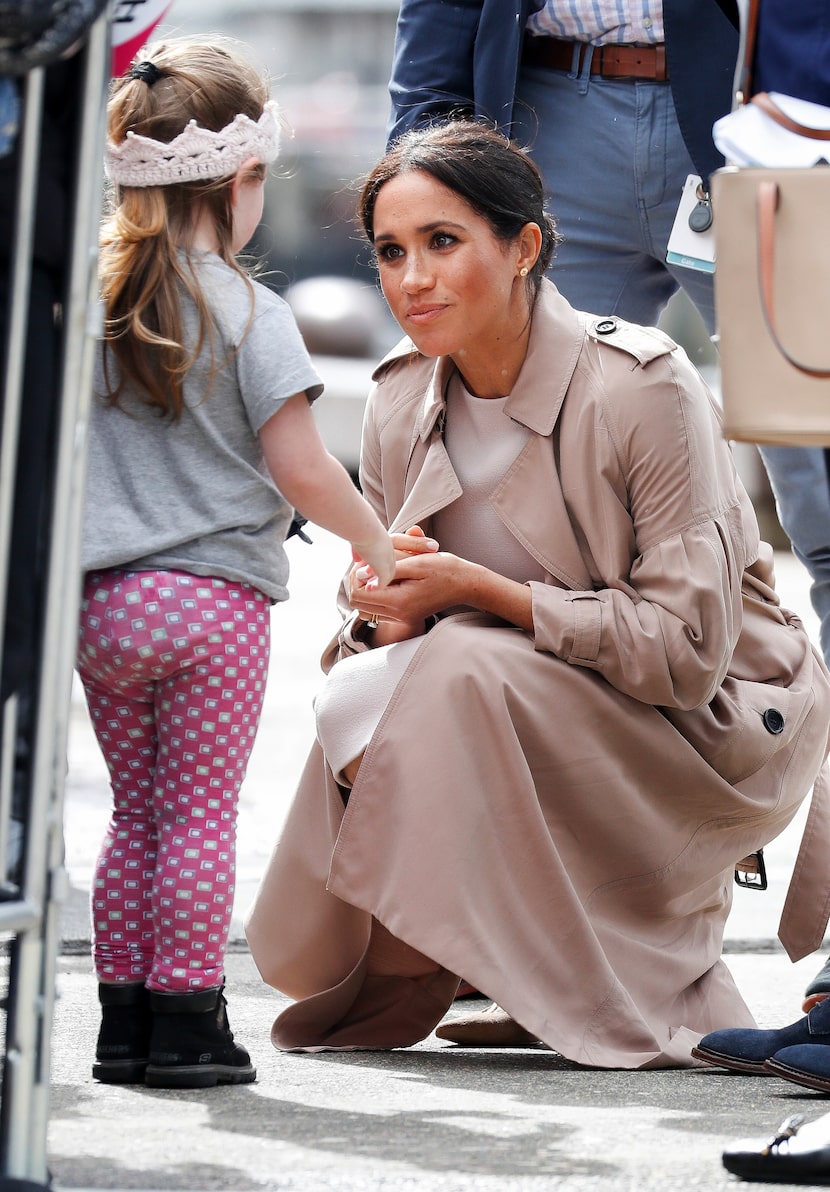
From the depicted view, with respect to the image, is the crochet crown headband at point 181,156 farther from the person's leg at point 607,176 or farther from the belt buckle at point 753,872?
the belt buckle at point 753,872

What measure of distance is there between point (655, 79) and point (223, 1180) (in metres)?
2.09

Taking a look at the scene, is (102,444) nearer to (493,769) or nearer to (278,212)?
(493,769)

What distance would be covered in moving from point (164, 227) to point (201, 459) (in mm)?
303

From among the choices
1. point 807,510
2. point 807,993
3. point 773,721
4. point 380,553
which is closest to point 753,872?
point 773,721

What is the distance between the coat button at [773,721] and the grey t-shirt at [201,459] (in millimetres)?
892

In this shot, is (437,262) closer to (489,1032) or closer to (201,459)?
(201,459)

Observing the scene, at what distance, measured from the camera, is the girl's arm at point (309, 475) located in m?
2.29

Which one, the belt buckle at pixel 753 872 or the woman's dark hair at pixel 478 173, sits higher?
the woman's dark hair at pixel 478 173

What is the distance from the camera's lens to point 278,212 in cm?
1578

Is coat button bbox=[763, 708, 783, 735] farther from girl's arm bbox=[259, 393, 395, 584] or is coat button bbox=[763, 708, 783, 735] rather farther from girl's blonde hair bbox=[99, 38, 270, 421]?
girl's blonde hair bbox=[99, 38, 270, 421]

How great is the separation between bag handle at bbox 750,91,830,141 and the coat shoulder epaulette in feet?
2.43

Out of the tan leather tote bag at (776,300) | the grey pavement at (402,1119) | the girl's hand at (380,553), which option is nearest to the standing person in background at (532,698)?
the grey pavement at (402,1119)

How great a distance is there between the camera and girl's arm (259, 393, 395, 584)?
2.29 m

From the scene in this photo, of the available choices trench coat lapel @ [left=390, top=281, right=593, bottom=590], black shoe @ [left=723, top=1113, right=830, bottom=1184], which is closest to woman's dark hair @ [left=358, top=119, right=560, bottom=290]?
trench coat lapel @ [left=390, top=281, right=593, bottom=590]
